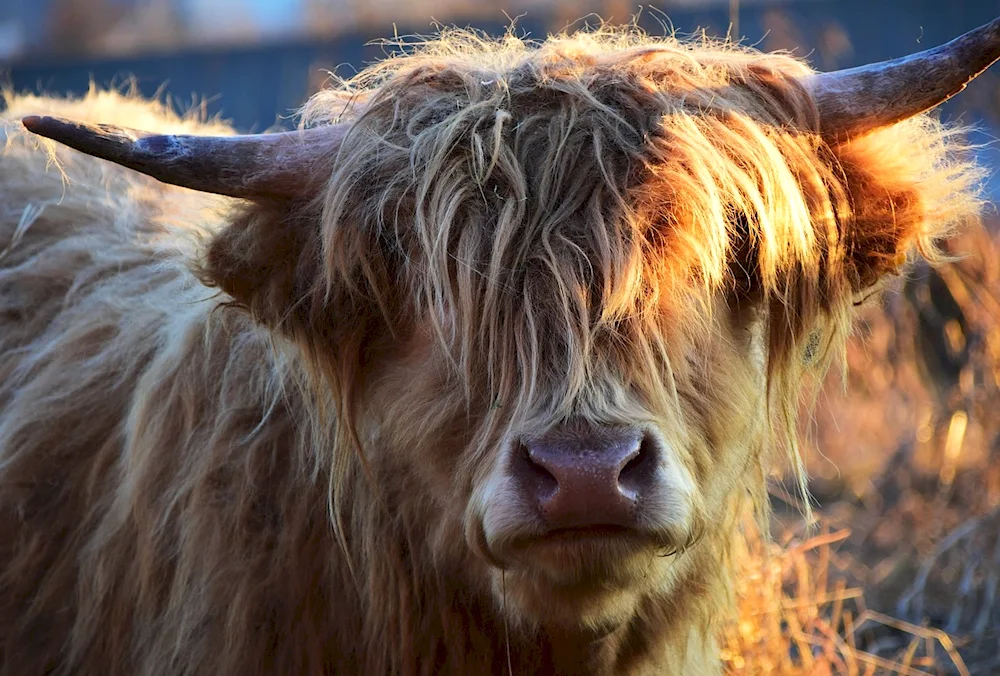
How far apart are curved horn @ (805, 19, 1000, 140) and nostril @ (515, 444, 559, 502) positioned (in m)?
0.82

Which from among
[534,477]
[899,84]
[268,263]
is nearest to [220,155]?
[268,263]

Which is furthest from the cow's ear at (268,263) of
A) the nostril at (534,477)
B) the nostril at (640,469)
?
the nostril at (640,469)

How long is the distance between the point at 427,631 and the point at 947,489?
2790 mm

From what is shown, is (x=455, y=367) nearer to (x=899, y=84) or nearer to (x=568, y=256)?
(x=568, y=256)

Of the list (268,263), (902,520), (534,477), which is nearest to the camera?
(534,477)

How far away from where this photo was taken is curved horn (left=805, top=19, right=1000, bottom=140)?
190 cm

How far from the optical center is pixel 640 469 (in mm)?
1696

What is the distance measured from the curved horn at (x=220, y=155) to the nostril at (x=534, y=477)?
0.62 metres

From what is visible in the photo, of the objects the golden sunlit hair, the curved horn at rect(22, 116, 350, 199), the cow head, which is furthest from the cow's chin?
the curved horn at rect(22, 116, 350, 199)

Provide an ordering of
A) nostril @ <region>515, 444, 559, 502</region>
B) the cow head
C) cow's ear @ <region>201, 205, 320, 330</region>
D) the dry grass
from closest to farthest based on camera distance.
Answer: nostril @ <region>515, 444, 559, 502</region>, the cow head, cow's ear @ <region>201, 205, 320, 330</region>, the dry grass

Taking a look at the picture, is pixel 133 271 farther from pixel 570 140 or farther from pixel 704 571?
pixel 704 571

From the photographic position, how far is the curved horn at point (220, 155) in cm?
183

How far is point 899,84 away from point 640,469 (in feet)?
2.63

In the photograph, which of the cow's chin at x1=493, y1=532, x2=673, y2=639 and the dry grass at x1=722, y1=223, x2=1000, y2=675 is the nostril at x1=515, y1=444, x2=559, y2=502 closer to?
the cow's chin at x1=493, y1=532, x2=673, y2=639
